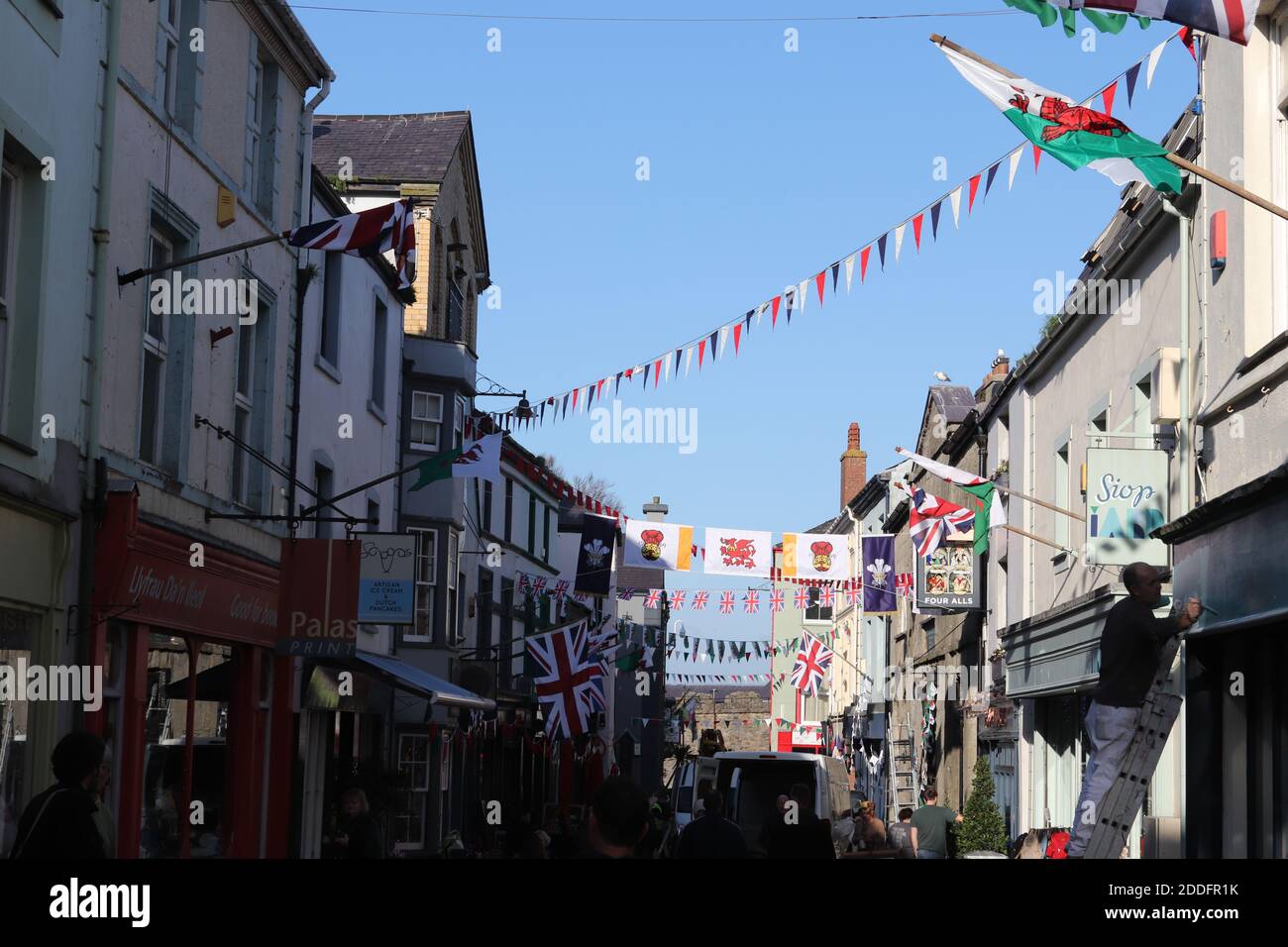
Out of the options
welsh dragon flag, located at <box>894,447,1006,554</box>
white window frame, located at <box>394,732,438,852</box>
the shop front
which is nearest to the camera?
the shop front

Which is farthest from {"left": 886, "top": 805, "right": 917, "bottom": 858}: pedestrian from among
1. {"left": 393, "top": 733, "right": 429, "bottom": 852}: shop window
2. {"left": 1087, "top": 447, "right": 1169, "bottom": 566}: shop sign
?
{"left": 393, "top": 733, "right": 429, "bottom": 852}: shop window

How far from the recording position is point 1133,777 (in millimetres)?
8312

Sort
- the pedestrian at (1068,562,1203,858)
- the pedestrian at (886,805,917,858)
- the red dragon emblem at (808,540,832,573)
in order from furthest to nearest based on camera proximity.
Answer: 1. the red dragon emblem at (808,540,832,573)
2. the pedestrian at (886,805,917,858)
3. the pedestrian at (1068,562,1203,858)

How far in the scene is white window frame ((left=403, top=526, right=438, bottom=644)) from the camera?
1163 inches

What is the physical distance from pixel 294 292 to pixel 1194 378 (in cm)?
1090

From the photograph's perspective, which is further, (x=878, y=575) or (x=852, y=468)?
(x=852, y=468)

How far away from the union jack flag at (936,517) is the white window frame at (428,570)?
29.5 ft

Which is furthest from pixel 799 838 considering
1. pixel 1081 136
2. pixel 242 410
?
pixel 242 410

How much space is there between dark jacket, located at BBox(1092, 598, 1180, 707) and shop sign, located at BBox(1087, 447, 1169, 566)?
22.9 feet

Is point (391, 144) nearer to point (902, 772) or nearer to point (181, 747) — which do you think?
point (181, 747)

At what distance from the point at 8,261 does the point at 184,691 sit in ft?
18.2

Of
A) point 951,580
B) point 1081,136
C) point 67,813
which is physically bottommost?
point 67,813

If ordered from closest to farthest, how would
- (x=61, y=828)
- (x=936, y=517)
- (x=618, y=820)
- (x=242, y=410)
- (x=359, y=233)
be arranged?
(x=618, y=820) → (x=61, y=828) → (x=359, y=233) → (x=242, y=410) → (x=936, y=517)

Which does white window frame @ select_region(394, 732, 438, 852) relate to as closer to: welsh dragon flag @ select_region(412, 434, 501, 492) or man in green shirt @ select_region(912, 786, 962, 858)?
welsh dragon flag @ select_region(412, 434, 501, 492)
